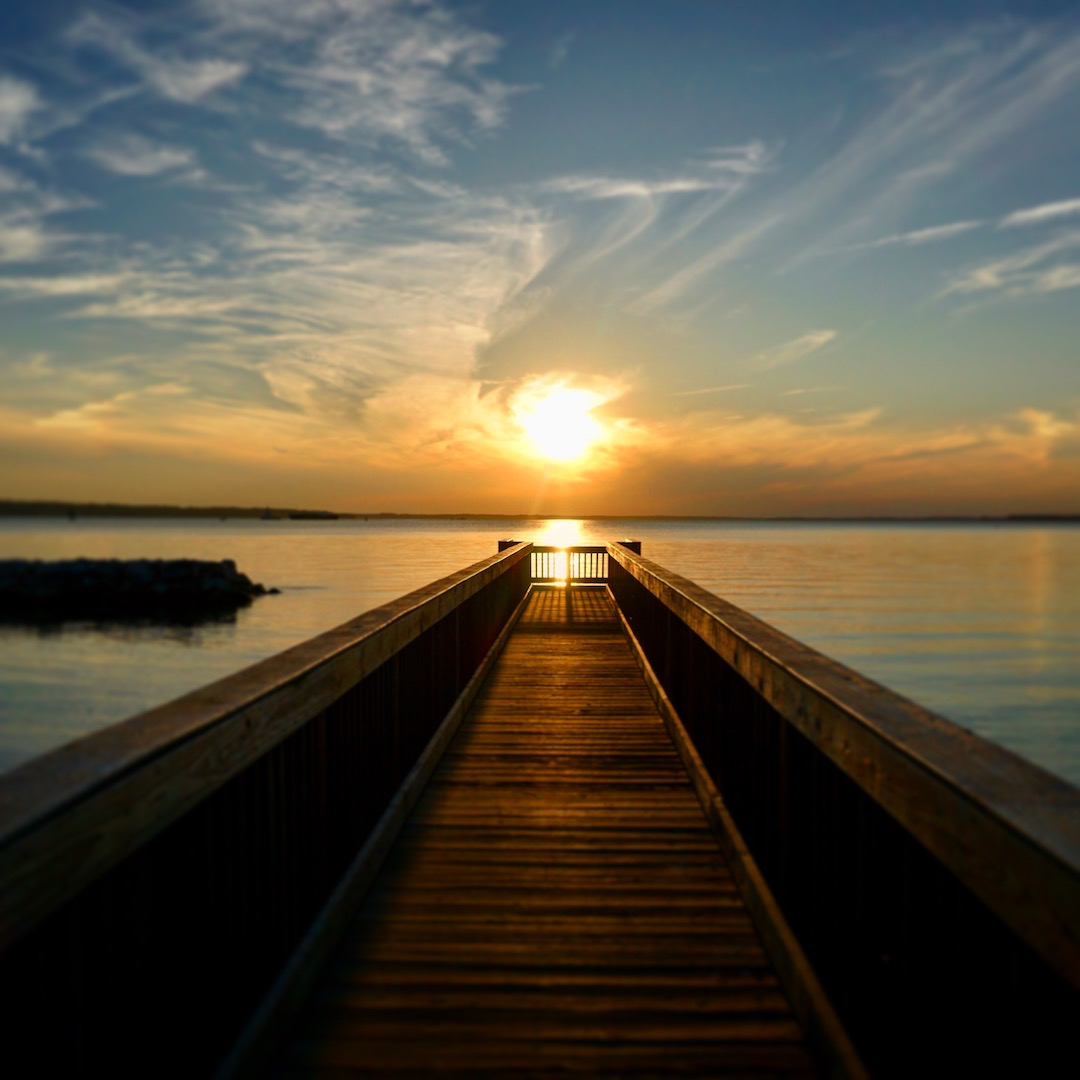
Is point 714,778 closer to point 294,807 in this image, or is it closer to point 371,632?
point 371,632

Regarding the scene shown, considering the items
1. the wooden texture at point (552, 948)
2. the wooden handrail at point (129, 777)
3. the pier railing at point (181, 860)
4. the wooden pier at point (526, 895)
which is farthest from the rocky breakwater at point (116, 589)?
the wooden handrail at point (129, 777)

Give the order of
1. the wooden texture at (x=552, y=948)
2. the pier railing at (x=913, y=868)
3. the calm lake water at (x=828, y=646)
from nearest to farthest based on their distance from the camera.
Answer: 1. the pier railing at (x=913, y=868)
2. the wooden texture at (x=552, y=948)
3. the calm lake water at (x=828, y=646)

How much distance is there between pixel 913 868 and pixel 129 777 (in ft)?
5.86

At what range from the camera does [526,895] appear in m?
3.39

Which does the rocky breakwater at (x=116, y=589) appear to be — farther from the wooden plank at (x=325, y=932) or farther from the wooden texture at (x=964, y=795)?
the wooden texture at (x=964, y=795)

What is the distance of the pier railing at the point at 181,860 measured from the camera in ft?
4.78

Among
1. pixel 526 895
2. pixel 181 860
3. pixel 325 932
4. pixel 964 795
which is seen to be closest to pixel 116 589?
pixel 526 895

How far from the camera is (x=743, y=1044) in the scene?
7.86ft

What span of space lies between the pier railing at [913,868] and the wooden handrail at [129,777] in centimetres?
162

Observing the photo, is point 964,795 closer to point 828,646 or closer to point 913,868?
point 913,868

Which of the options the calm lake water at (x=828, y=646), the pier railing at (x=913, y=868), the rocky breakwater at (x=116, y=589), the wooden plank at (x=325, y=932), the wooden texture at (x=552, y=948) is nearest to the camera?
the pier railing at (x=913, y=868)

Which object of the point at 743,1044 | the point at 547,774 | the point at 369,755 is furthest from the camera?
the point at 547,774

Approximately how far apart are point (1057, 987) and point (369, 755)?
2.86m

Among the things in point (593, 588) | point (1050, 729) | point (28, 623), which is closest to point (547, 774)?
point (593, 588)
